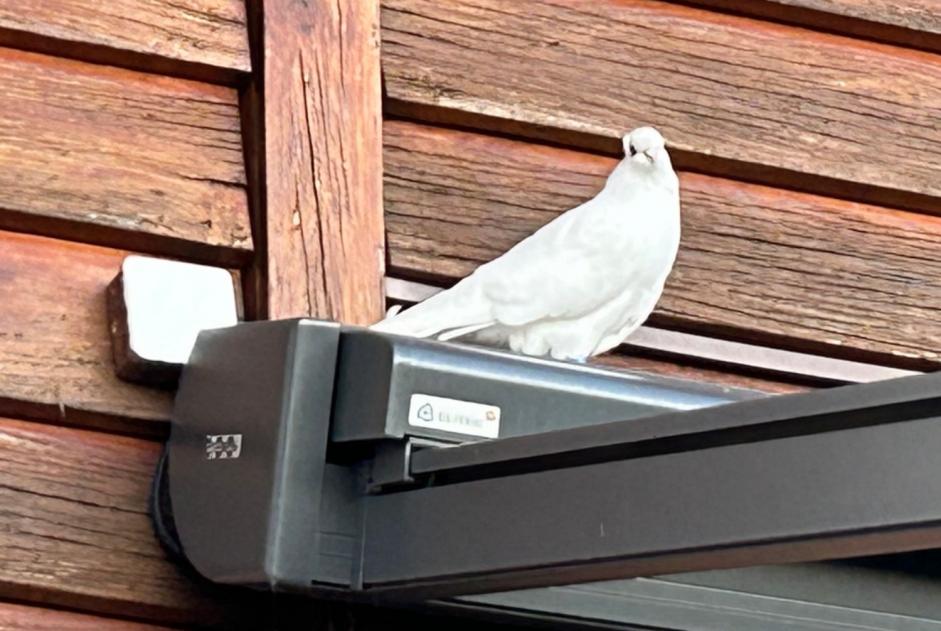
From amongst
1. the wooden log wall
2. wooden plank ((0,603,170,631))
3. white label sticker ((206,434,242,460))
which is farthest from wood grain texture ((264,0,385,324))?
wooden plank ((0,603,170,631))

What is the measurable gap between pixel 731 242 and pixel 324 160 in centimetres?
33

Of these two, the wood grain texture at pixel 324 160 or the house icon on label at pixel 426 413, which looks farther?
the wood grain texture at pixel 324 160

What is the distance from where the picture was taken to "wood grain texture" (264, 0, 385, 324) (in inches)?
45.4

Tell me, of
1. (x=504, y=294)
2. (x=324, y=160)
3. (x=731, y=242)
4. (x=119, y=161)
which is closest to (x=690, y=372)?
(x=731, y=242)

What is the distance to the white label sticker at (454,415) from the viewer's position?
0.98 m

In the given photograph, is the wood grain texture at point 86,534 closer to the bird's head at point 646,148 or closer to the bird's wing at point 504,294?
the bird's wing at point 504,294

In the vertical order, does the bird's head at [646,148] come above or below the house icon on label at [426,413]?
above

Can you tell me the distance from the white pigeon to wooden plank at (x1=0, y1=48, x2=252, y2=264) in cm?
15

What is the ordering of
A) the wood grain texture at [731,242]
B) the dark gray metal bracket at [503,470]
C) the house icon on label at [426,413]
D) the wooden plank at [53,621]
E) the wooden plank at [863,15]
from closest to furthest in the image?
the dark gray metal bracket at [503,470], the house icon on label at [426,413], the wooden plank at [53,621], the wood grain texture at [731,242], the wooden plank at [863,15]

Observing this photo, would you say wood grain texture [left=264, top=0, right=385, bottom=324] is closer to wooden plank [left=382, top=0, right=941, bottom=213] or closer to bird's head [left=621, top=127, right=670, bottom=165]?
wooden plank [left=382, top=0, right=941, bottom=213]

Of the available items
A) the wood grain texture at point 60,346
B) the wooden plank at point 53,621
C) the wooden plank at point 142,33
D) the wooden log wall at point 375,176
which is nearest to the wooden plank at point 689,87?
the wooden log wall at point 375,176

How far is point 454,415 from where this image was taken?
3.28 feet

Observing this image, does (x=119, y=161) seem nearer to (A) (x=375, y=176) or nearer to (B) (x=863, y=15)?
(A) (x=375, y=176)

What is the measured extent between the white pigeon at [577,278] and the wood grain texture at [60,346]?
182mm
